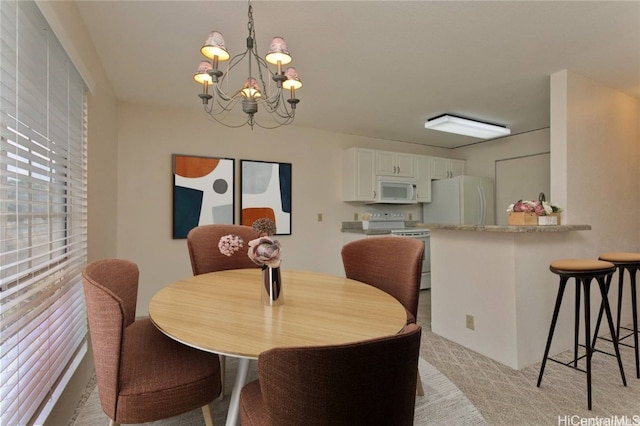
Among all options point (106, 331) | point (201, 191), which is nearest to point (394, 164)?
point (201, 191)

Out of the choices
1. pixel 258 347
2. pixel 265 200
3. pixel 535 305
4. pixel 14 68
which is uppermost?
pixel 14 68

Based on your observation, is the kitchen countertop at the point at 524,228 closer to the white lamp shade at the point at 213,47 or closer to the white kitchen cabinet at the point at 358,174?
the white kitchen cabinet at the point at 358,174

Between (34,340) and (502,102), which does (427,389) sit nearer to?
(34,340)

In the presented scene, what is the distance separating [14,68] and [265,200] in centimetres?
282

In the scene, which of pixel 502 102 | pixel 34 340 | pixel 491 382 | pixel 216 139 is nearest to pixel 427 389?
pixel 491 382

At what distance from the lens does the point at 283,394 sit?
0.67 m

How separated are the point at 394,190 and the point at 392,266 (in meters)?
2.89

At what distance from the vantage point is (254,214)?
152 inches

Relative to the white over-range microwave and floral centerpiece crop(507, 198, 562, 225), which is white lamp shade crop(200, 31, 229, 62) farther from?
the white over-range microwave

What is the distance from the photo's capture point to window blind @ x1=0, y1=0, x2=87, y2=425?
1114 millimetres

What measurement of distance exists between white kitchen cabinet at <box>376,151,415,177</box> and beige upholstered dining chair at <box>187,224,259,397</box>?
104 inches

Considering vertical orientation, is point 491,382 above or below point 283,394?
below

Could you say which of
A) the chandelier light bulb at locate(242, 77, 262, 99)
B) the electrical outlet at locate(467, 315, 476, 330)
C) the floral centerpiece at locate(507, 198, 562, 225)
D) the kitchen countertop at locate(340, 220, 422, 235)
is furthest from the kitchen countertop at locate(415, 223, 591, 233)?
the chandelier light bulb at locate(242, 77, 262, 99)

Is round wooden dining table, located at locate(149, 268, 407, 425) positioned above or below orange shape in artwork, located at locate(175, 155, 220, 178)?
below
